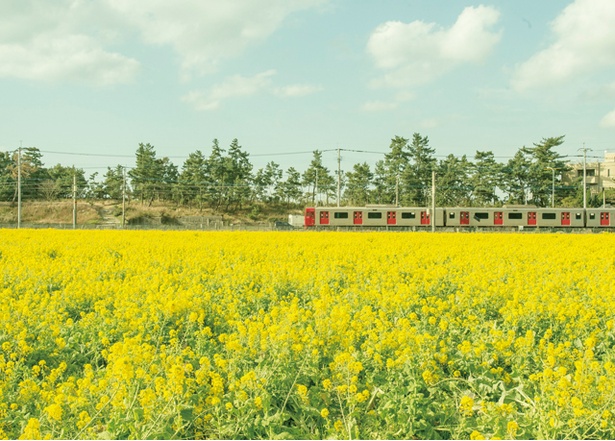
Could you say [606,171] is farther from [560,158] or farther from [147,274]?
[147,274]

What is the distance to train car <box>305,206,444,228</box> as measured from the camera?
40312 mm

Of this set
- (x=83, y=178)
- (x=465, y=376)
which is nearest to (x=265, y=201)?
(x=83, y=178)

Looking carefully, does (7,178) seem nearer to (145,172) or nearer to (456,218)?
(145,172)

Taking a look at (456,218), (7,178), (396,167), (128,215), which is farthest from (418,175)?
(7,178)

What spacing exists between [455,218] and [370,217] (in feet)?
23.8

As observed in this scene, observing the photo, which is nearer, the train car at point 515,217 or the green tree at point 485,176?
the train car at point 515,217

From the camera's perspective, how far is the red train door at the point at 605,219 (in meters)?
41.4

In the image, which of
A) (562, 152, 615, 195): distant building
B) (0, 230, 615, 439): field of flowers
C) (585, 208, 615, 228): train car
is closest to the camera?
(0, 230, 615, 439): field of flowers

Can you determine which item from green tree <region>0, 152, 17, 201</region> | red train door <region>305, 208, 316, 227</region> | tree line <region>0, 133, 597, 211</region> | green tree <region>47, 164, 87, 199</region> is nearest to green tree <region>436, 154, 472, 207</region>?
tree line <region>0, 133, 597, 211</region>

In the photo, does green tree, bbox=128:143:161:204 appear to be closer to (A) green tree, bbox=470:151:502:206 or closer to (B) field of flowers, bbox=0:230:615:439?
(A) green tree, bbox=470:151:502:206

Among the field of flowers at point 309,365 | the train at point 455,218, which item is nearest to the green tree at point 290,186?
the train at point 455,218

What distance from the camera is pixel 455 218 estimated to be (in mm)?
Result: 41000

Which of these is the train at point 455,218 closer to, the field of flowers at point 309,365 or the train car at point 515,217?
the train car at point 515,217

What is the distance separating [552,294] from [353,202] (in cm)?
6444
